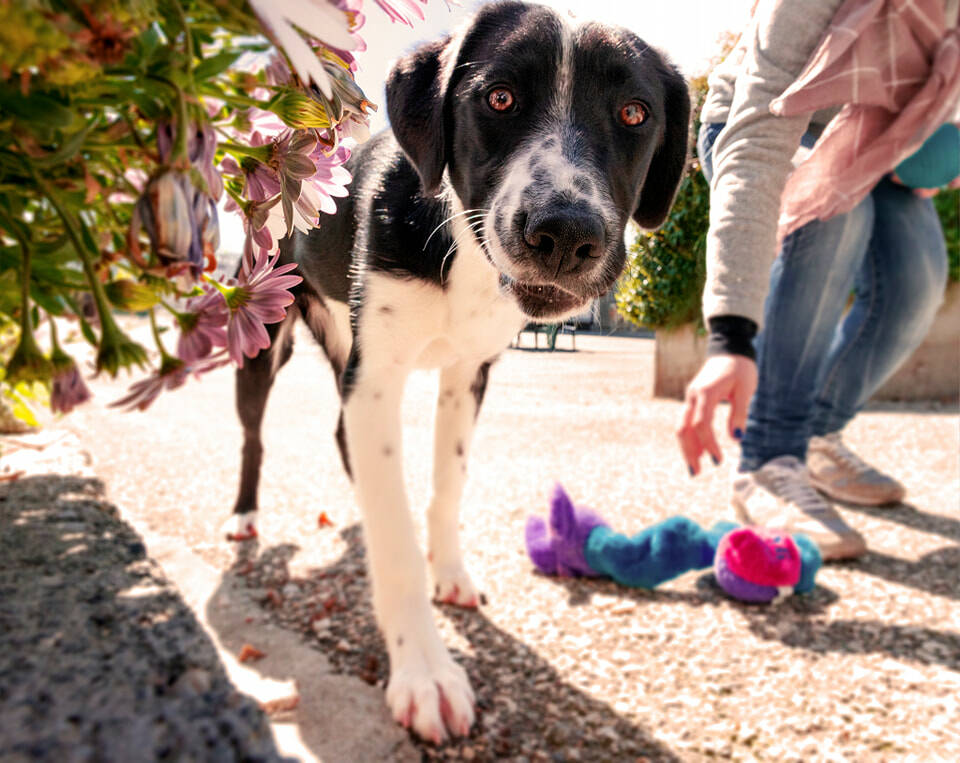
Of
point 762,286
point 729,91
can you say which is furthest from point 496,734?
point 729,91

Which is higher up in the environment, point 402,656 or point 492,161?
point 492,161

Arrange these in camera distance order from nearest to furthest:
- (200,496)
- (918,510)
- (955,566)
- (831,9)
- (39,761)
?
(39,761)
(831,9)
(955,566)
(918,510)
(200,496)

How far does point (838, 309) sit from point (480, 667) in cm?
110

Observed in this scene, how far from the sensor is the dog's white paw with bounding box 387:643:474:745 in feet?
4.31

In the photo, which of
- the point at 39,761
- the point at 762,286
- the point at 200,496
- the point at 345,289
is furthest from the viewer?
the point at 200,496

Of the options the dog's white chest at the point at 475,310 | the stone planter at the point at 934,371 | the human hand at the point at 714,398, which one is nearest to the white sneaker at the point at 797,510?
the stone planter at the point at 934,371

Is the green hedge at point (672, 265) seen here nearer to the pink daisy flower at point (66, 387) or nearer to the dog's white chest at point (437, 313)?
the dog's white chest at point (437, 313)

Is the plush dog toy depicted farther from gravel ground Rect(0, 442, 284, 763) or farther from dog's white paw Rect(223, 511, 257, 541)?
gravel ground Rect(0, 442, 284, 763)

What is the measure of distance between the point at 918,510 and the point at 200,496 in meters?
2.70

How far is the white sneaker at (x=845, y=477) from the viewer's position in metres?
2.53

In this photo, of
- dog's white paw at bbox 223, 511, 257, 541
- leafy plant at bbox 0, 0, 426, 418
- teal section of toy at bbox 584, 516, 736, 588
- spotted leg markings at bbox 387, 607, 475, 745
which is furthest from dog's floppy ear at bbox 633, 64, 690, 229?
dog's white paw at bbox 223, 511, 257, 541

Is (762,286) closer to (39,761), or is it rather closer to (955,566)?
(39,761)

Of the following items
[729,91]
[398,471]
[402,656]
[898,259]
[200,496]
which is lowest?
[200,496]

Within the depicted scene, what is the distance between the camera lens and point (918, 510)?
8.28ft
